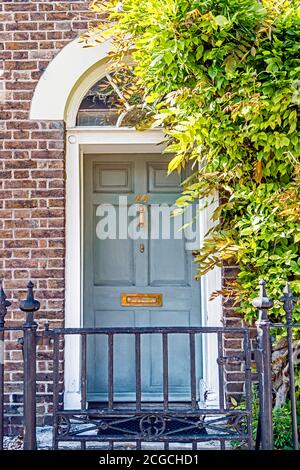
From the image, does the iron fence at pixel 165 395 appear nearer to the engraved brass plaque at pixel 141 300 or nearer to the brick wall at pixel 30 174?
the brick wall at pixel 30 174

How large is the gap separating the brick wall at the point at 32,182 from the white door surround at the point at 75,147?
0.27ft

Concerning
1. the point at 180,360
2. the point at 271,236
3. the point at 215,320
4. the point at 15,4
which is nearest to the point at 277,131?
the point at 271,236

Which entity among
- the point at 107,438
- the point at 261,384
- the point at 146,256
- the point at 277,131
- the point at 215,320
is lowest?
the point at 107,438

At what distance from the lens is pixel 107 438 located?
2.53m

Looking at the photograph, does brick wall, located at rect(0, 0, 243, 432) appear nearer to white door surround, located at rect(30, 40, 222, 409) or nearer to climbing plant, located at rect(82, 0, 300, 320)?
white door surround, located at rect(30, 40, 222, 409)

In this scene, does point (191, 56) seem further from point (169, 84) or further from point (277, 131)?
point (277, 131)

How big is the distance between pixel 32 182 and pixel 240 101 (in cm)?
182

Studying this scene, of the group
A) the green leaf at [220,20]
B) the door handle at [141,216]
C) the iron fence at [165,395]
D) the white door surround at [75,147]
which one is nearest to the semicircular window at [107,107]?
the white door surround at [75,147]

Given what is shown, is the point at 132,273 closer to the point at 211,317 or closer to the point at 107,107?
the point at 211,317

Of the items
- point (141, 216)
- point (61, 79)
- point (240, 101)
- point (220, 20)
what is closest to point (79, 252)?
point (141, 216)

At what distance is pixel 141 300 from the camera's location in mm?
3992

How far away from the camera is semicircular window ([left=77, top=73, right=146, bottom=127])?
380 centimetres

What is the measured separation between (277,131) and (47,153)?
1.86m

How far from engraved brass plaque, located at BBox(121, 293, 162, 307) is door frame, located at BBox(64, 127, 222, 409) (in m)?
0.41
